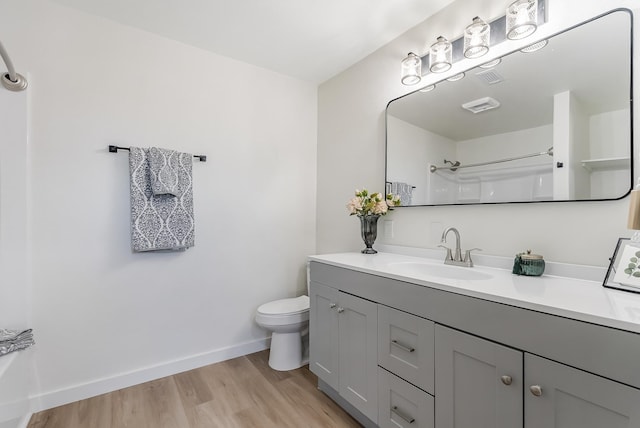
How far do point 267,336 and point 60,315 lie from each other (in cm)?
142

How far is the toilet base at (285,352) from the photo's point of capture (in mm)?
2195

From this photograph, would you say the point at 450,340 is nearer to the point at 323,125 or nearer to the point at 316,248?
the point at 316,248

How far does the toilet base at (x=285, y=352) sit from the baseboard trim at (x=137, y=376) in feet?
1.03

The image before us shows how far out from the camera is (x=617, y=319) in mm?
770

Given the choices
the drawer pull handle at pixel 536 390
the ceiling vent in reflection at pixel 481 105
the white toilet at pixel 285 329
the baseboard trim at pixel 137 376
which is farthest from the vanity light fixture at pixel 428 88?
the baseboard trim at pixel 137 376

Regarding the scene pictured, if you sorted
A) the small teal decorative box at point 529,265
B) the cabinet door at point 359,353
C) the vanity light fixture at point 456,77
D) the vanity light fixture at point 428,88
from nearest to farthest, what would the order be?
1. the small teal decorative box at point 529,265
2. the cabinet door at point 359,353
3. the vanity light fixture at point 456,77
4. the vanity light fixture at point 428,88

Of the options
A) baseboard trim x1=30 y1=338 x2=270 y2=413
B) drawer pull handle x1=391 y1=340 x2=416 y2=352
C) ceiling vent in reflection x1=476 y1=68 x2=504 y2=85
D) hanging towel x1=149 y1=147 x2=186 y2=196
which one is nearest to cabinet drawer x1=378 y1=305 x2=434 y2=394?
drawer pull handle x1=391 y1=340 x2=416 y2=352

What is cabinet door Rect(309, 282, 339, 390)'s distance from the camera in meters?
1.73

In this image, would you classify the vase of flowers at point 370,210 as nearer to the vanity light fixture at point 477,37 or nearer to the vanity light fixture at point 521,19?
the vanity light fixture at point 477,37

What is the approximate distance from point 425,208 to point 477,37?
0.97 m

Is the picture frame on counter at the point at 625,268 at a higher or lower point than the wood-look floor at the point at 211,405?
higher

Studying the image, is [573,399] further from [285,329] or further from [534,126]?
[285,329]

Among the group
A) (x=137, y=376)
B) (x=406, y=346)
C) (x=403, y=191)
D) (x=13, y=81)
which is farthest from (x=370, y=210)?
(x=13, y=81)

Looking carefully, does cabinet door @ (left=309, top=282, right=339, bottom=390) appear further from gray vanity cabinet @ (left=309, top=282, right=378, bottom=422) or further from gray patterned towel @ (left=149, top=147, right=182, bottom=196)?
gray patterned towel @ (left=149, top=147, right=182, bottom=196)
